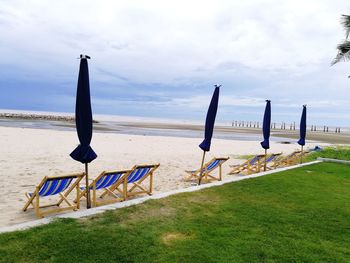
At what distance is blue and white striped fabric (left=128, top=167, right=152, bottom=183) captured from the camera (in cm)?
658

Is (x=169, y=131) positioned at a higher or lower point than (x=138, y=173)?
lower

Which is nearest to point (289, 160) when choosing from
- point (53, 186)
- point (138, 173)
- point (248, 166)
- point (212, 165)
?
point (248, 166)

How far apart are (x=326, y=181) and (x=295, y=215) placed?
3976 mm

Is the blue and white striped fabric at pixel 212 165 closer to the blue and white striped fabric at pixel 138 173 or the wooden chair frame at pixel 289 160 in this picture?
the blue and white striped fabric at pixel 138 173

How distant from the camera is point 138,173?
6.70 m

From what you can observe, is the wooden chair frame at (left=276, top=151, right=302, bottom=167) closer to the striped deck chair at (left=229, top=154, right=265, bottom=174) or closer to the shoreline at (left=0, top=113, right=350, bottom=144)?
the striped deck chair at (left=229, top=154, right=265, bottom=174)

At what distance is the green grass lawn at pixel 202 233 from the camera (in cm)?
371

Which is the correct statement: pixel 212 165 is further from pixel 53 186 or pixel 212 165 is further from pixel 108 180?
pixel 53 186

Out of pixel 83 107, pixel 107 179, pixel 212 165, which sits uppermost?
pixel 83 107

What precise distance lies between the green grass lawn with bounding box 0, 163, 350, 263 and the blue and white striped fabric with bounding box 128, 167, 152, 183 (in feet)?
2.88

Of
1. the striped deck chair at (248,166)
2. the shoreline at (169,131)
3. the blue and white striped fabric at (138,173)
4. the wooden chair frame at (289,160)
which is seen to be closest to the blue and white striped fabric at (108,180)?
the blue and white striped fabric at (138,173)

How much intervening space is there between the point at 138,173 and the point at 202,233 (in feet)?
8.41

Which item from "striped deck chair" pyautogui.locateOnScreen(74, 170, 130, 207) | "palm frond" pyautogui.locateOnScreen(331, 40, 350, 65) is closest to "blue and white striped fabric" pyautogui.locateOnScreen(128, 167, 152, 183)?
"striped deck chair" pyautogui.locateOnScreen(74, 170, 130, 207)

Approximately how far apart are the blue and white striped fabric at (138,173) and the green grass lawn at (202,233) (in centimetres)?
88
